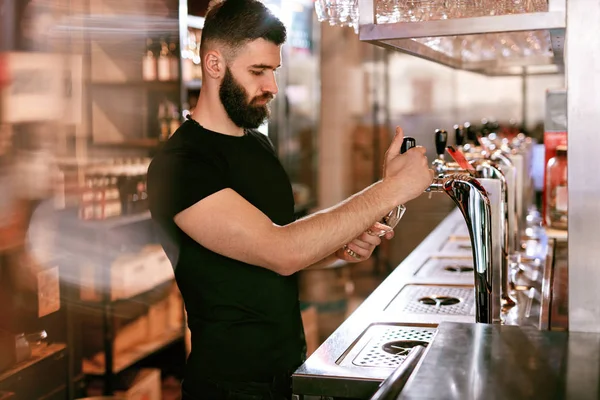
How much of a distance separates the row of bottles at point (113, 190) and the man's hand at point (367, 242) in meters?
1.69

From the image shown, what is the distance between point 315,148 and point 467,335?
571 cm

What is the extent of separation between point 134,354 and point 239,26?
2149 mm

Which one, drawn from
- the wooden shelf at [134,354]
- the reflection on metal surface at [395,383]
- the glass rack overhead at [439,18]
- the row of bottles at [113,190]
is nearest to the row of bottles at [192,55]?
the row of bottles at [113,190]

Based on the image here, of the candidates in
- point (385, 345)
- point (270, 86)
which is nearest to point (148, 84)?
point (270, 86)

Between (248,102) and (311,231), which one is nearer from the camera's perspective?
(311,231)

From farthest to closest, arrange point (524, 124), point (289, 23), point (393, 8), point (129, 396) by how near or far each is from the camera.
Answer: point (524, 124), point (289, 23), point (129, 396), point (393, 8)

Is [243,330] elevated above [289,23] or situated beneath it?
situated beneath

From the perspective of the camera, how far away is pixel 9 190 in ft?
9.38

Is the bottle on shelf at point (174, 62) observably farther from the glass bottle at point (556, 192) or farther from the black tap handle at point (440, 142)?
the black tap handle at point (440, 142)

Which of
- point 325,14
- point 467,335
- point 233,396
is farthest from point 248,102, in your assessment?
point 467,335

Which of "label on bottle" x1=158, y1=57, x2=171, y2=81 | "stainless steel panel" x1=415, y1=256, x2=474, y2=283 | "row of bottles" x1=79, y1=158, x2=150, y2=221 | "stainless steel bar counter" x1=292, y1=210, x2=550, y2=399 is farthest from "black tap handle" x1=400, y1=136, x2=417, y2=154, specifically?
"label on bottle" x1=158, y1=57, x2=171, y2=81

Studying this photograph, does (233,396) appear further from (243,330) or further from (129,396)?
(129,396)

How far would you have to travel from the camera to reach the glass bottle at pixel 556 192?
8.86 ft

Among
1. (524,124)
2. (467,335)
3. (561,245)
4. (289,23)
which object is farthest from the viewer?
(524,124)
